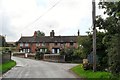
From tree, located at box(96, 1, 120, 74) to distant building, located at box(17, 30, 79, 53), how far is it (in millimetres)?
104961

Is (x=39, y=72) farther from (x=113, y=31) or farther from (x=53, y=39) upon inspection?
(x=53, y=39)

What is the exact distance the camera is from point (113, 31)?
24.8m

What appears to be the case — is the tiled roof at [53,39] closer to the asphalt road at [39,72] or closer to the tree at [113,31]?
the asphalt road at [39,72]

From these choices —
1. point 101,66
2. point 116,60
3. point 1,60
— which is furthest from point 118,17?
point 1,60

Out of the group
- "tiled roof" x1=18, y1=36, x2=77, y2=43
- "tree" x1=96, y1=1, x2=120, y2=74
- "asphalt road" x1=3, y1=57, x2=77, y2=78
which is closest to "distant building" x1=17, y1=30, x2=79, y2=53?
"tiled roof" x1=18, y1=36, x2=77, y2=43

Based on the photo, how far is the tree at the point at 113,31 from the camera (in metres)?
22.2

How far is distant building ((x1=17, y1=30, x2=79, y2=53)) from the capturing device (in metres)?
135

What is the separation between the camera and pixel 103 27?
92.9 ft

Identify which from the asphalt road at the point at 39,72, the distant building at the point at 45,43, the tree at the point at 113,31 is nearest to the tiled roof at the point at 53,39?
the distant building at the point at 45,43

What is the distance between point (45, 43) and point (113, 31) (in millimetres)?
113053

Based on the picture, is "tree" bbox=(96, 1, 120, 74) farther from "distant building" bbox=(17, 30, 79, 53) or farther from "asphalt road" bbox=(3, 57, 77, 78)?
"distant building" bbox=(17, 30, 79, 53)

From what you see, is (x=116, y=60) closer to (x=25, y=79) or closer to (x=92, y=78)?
(x=92, y=78)

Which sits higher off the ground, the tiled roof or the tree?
the tiled roof

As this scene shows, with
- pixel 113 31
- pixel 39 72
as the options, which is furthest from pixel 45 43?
pixel 113 31
